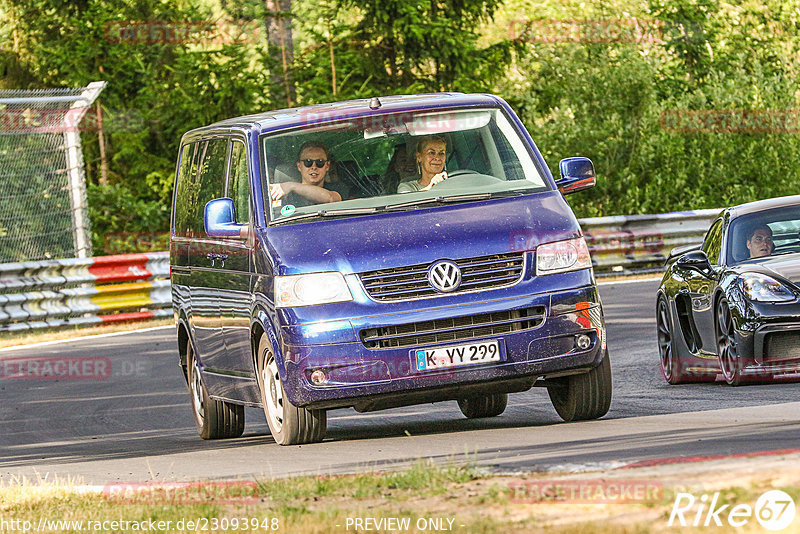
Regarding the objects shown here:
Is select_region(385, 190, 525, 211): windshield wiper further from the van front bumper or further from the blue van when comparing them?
the van front bumper

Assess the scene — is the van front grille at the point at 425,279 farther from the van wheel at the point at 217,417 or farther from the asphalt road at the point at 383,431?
the van wheel at the point at 217,417

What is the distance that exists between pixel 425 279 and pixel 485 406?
2.62 m

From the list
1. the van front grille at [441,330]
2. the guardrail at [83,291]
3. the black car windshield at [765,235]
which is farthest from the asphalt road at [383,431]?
the guardrail at [83,291]

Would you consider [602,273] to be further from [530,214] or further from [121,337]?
[530,214]

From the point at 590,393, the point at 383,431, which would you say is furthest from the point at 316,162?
the point at 590,393

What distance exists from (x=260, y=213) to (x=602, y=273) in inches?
618

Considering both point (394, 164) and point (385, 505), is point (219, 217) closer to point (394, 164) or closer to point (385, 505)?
point (394, 164)

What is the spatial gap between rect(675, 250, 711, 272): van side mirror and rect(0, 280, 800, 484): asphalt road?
887 millimetres

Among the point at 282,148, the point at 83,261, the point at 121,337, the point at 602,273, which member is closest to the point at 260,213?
the point at 282,148

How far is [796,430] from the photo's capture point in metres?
7.50

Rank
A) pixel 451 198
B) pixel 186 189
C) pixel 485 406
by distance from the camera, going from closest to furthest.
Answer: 1. pixel 451 198
2. pixel 485 406
3. pixel 186 189

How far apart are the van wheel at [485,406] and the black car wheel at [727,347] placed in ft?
5.29

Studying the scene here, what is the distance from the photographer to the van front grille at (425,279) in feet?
28.2

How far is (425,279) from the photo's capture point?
860cm
